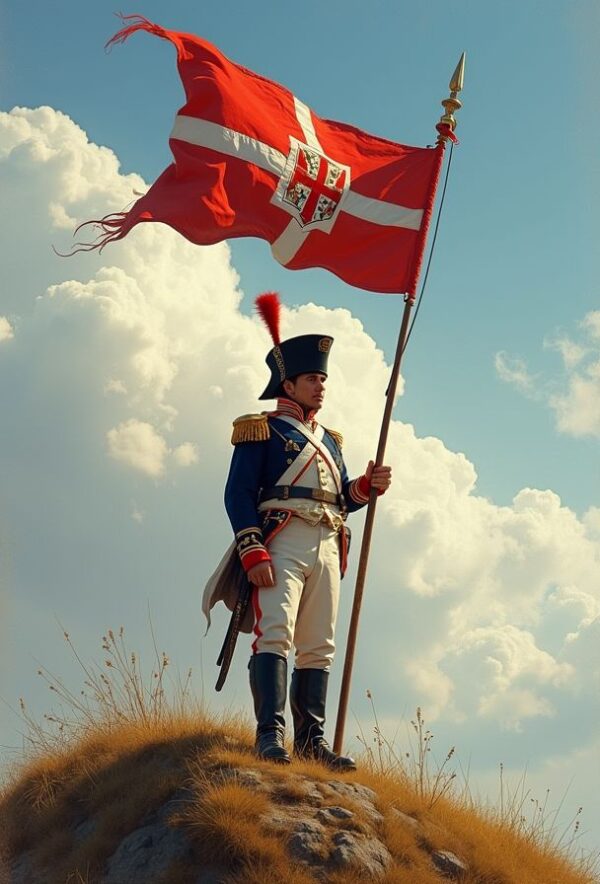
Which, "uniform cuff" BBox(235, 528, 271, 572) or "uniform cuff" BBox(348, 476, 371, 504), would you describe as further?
"uniform cuff" BBox(348, 476, 371, 504)

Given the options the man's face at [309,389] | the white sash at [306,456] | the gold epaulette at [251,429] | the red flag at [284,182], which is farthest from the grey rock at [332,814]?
the red flag at [284,182]

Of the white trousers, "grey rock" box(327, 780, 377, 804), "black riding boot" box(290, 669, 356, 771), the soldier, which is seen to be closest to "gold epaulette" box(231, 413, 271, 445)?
the soldier

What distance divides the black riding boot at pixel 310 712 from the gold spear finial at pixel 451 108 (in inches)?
181

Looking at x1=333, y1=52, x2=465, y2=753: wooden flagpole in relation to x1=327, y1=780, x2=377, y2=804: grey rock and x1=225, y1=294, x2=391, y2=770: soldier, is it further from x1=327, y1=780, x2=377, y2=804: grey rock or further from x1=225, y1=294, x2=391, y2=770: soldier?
x1=327, y1=780, x2=377, y2=804: grey rock

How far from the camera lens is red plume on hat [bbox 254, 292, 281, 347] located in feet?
26.5

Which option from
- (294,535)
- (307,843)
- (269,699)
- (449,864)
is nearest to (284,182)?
(294,535)

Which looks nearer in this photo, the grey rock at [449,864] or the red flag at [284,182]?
the grey rock at [449,864]

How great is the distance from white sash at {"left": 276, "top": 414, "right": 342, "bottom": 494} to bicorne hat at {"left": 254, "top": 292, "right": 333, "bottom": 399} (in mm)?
303

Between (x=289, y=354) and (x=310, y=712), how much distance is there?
8.48ft

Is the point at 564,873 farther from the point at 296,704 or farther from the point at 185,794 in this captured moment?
the point at 185,794

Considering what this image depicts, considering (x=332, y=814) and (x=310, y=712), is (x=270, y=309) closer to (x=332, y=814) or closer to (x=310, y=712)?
(x=310, y=712)

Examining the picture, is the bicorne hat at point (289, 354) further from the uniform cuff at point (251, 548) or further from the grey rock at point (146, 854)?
the grey rock at point (146, 854)

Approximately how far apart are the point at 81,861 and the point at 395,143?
620 cm

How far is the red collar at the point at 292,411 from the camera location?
7.88 m
